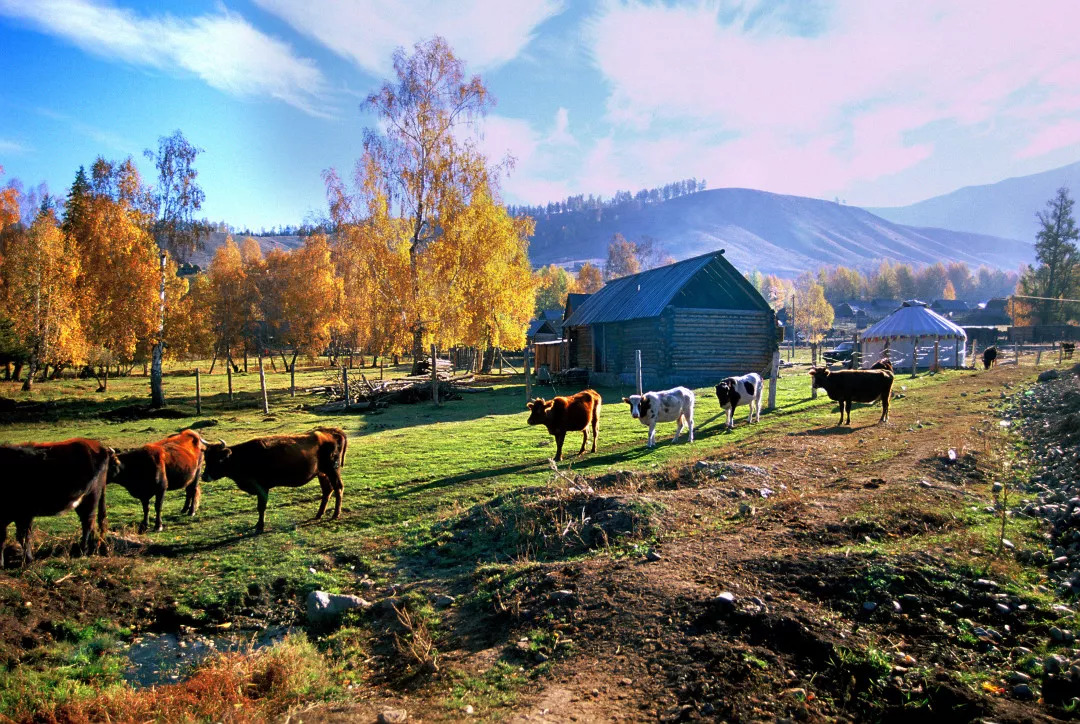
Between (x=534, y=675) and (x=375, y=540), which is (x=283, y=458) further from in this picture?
(x=534, y=675)

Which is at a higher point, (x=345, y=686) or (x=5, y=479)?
(x=5, y=479)

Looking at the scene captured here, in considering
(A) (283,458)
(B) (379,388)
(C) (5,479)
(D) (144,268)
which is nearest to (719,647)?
(A) (283,458)

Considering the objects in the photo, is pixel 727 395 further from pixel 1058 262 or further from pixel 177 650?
pixel 1058 262

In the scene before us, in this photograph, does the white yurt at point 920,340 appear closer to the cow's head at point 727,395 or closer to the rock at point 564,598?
the cow's head at point 727,395

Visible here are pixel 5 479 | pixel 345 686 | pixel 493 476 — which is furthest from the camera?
pixel 493 476

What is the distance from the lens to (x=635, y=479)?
10258 mm

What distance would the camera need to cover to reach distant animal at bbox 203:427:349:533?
9.74 m

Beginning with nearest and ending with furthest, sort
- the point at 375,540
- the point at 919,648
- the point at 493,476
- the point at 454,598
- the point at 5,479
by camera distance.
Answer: the point at 919,648 → the point at 454,598 → the point at 5,479 → the point at 375,540 → the point at 493,476

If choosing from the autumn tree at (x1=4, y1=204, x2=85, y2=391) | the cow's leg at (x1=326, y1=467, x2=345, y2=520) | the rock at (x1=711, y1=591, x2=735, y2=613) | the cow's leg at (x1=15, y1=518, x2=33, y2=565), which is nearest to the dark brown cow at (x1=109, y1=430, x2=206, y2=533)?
the cow's leg at (x1=15, y1=518, x2=33, y2=565)

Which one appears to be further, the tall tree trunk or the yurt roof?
the yurt roof

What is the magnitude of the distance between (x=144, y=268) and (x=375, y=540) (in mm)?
25692

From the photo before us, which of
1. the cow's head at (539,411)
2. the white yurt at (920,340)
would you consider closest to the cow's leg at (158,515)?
the cow's head at (539,411)

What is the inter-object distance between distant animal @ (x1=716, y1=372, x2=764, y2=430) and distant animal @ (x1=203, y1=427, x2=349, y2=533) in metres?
11.6

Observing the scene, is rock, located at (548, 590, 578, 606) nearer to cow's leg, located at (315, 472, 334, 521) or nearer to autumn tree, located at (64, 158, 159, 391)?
cow's leg, located at (315, 472, 334, 521)
